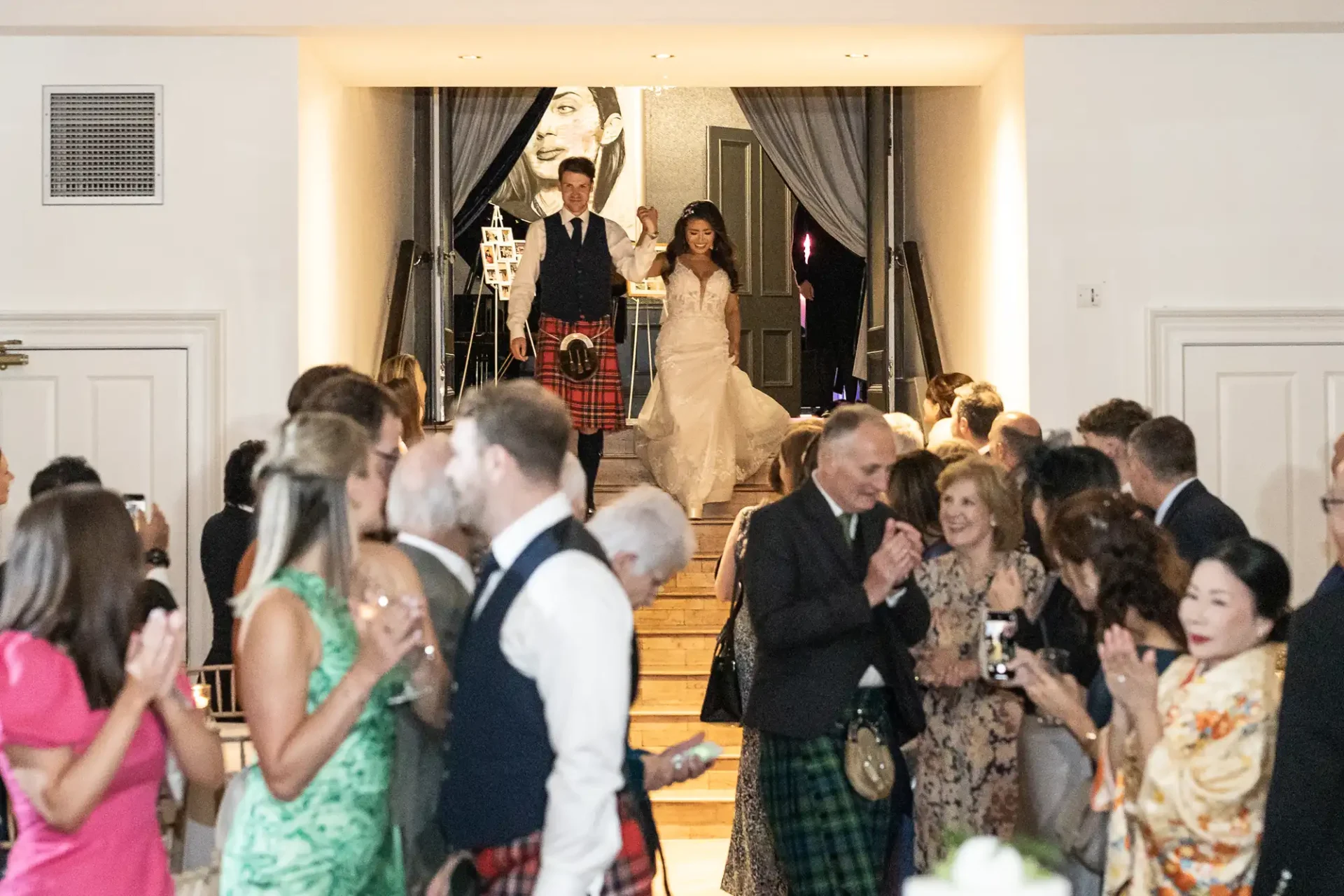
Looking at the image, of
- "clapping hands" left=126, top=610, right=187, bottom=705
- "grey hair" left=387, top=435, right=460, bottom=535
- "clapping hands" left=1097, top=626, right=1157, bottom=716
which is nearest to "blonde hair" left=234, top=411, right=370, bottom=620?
A: "clapping hands" left=126, top=610, right=187, bottom=705

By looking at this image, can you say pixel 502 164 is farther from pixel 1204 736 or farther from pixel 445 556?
pixel 1204 736

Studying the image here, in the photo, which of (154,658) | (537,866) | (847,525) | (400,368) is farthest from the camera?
(400,368)

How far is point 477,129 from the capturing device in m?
11.9

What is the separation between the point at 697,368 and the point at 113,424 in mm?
3457

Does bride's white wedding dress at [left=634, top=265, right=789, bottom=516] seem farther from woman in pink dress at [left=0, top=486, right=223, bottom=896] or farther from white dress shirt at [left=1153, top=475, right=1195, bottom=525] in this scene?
woman in pink dress at [left=0, top=486, right=223, bottom=896]

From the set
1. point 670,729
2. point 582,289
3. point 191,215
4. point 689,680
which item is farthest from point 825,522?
point 582,289

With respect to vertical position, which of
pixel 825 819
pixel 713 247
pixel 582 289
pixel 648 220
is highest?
pixel 648 220

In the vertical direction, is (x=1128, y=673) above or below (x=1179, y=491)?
below

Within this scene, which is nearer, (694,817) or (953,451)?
(953,451)

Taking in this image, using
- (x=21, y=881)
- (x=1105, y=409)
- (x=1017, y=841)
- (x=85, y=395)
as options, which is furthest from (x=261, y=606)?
(x=85, y=395)

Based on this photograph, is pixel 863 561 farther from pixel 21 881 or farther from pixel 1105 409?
pixel 21 881

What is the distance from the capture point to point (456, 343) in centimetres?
1277

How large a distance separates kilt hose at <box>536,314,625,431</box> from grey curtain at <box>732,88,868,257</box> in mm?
3367

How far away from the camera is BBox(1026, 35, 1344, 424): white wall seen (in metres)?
7.53
